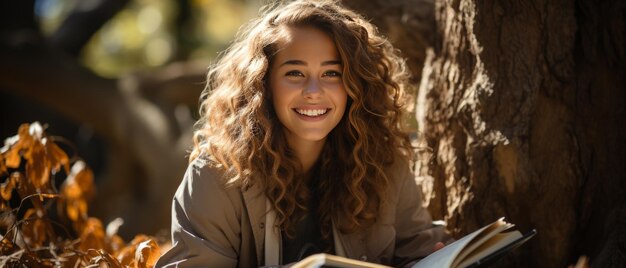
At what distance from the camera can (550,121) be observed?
8.96ft

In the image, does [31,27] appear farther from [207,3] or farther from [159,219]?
[207,3]

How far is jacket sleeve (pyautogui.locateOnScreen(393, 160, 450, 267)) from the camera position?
2.78 m

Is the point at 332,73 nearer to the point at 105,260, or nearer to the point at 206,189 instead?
the point at 206,189

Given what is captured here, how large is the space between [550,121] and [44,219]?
6.90 ft

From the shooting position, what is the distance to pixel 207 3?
46.9 feet

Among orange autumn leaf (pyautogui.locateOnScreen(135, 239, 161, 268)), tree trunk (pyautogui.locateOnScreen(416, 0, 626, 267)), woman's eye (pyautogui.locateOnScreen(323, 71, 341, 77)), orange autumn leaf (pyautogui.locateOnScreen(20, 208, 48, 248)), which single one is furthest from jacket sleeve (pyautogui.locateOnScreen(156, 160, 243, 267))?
tree trunk (pyautogui.locateOnScreen(416, 0, 626, 267))

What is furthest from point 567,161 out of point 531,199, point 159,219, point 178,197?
point 159,219

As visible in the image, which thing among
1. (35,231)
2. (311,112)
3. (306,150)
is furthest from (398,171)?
(35,231)

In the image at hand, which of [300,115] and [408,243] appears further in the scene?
[408,243]

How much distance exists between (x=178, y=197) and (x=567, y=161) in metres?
1.48

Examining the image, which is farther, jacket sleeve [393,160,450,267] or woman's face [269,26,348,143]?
jacket sleeve [393,160,450,267]

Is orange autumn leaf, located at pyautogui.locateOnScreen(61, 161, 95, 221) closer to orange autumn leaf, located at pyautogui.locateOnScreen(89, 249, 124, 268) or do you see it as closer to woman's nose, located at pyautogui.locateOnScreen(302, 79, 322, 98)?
orange autumn leaf, located at pyautogui.locateOnScreen(89, 249, 124, 268)

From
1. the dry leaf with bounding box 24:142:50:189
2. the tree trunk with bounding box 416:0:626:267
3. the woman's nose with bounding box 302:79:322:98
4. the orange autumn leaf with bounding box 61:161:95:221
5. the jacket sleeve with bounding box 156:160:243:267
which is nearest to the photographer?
the jacket sleeve with bounding box 156:160:243:267

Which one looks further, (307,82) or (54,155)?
(54,155)
